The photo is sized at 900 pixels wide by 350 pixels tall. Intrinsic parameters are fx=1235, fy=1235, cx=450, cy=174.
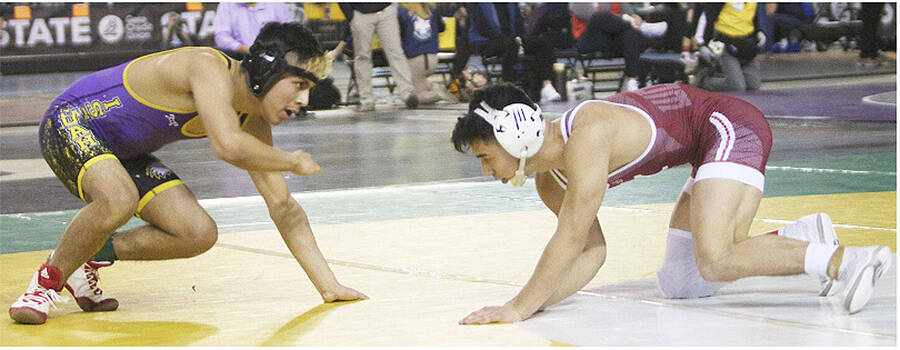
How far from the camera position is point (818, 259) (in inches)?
129

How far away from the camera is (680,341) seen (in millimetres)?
3043

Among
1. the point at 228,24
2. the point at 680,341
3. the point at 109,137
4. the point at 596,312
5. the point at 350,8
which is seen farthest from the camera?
the point at 350,8

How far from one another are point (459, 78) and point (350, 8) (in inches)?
68.0

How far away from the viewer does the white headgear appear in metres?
3.25

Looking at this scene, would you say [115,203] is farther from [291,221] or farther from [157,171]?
[291,221]

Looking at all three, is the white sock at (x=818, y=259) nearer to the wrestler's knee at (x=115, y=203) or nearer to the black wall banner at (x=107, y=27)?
the wrestler's knee at (x=115, y=203)

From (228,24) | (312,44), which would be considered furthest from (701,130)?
(228,24)

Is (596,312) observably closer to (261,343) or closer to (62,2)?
(261,343)

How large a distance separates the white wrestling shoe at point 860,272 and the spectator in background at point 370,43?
835 centimetres

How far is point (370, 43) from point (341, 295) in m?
7.95

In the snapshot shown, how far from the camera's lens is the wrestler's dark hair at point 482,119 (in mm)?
3277

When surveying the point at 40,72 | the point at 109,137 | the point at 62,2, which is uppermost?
the point at 109,137

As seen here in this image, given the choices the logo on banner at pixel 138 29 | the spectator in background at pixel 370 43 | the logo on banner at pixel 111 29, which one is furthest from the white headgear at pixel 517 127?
the logo on banner at pixel 111 29

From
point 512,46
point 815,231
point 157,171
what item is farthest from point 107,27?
point 815,231
